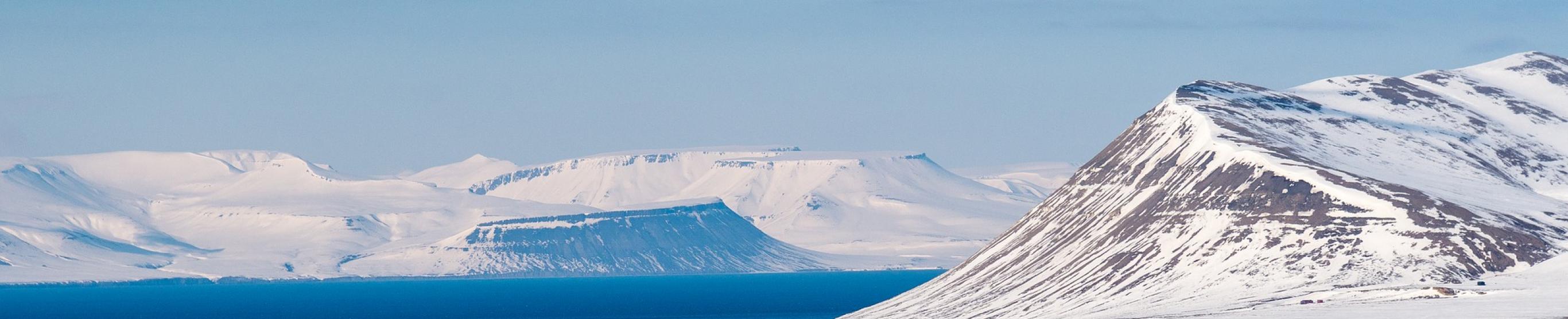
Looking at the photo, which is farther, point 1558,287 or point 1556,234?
point 1556,234

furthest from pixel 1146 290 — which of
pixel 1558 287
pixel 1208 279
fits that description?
pixel 1558 287

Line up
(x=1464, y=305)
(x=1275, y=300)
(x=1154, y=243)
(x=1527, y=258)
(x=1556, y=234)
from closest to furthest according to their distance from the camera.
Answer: (x=1464, y=305), (x=1275, y=300), (x=1527, y=258), (x=1556, y=234), (x=1154, y=243)

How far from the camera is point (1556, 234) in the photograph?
18225cm

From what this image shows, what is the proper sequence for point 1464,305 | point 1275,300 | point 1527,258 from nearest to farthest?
1. point 1464,305
2. point 1275,300
3. point 1527,258

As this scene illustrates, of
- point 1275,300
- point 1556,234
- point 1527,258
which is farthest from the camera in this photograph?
point 1556,234

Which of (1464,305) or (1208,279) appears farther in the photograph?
(1208,279)

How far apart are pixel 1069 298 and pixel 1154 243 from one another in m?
10.1

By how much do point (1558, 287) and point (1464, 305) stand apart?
475 inches

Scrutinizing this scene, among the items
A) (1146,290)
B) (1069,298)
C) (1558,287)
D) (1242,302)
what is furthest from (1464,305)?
(1069,298)

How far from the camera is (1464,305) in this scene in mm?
138000

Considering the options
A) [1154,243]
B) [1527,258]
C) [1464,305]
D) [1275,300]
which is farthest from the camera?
[1154,243]

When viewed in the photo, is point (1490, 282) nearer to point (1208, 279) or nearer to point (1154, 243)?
point (1208, 279)

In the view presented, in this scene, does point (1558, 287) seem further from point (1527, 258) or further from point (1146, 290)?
point (1146, 290)

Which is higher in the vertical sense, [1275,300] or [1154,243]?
[1154,243]
